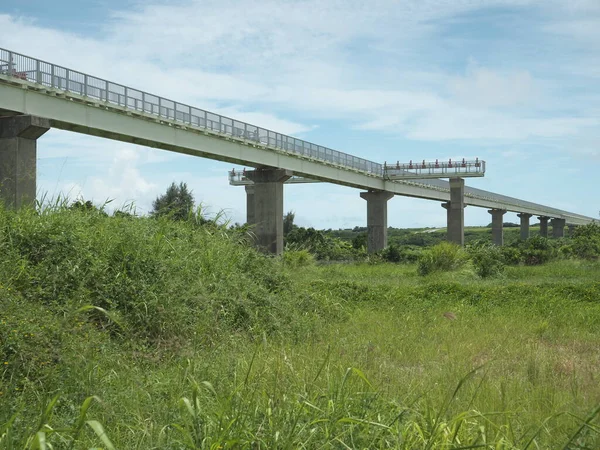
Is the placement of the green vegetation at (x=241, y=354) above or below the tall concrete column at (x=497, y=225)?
below

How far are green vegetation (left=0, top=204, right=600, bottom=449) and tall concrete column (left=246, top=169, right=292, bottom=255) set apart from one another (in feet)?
66.3

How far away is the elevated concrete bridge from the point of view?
20094 mm

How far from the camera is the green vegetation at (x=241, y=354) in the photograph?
4.36 meters

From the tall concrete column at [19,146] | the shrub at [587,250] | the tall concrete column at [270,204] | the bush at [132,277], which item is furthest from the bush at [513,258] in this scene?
the tall concrete column at [19,146]

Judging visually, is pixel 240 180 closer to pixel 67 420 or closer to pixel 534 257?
pixel 534 257

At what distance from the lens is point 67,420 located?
5.09m

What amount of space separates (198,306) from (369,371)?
10.8ft

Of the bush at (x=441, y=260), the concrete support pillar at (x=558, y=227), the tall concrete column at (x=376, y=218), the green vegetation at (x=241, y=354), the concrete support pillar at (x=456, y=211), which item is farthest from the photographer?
the concrete support pillar at (x=558, y=227)

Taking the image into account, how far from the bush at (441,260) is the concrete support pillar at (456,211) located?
87.0ft

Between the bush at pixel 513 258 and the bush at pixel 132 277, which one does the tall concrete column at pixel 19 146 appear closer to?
the bush at pixel 132 277

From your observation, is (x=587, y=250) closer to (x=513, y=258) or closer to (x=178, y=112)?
(x=513, y=258)

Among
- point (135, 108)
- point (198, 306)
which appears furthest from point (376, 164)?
point (198, 306)

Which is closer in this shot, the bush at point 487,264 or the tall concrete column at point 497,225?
the bush at point 487,264

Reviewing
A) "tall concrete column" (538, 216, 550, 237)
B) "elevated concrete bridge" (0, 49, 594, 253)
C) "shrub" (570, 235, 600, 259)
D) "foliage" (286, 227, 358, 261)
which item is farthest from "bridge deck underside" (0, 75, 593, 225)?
"tall concrete column" (538, 216, 550, 237)
